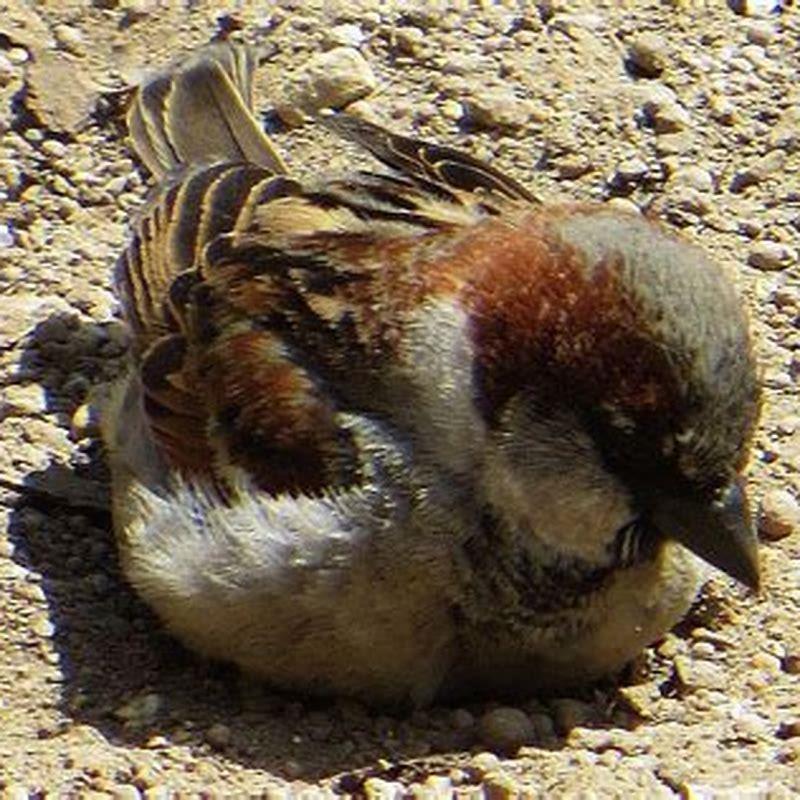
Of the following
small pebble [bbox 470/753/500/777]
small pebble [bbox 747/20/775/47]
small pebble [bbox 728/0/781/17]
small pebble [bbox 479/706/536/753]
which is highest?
small pebble [bbox 728/0/781/17]

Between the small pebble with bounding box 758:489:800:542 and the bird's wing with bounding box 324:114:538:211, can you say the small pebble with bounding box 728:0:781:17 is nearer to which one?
the bird's wing with bounding box 324:114:538:211

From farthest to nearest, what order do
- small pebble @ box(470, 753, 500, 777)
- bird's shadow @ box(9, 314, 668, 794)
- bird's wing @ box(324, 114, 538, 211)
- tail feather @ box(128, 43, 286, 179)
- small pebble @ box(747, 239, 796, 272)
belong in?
1. small pebble @ box(747, 239, 796, 272)
2. tail feather @ box(128, 43, 286, 179)
3. bird's wing @ box(324, 114, 538, 211)
4. bird's shadow @ box(9, 314, 668, 794)
5. small pebble @ box(470, 753, 500, 777)

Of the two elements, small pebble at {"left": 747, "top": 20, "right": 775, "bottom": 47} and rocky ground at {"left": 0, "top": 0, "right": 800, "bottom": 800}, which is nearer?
rocky ground at {"left": 0, "top": 0, "right": 800, "bottom": 800}

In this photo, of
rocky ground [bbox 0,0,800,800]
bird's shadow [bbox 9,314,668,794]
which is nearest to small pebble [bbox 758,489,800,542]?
rocky ground [bbox 0,0,800,800]

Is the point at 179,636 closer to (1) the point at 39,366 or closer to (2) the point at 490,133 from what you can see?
(1) the point at 39,366

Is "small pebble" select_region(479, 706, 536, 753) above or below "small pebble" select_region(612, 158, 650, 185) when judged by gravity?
below

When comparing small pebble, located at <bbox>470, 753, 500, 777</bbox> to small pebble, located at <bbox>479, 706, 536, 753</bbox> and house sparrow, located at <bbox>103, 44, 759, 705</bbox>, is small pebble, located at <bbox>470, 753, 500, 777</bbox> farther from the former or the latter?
house sparrow, located at <bbox>103, 44, 759, 705</bbox>

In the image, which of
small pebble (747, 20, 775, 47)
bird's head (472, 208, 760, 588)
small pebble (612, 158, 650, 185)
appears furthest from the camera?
small pebble (747, 20, 775, 47)

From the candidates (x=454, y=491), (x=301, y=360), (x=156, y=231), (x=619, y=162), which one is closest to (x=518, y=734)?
(x=454, y=491)
